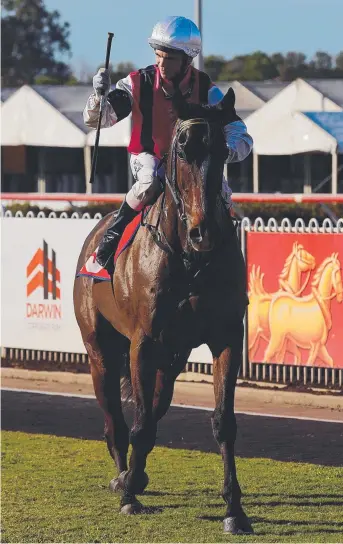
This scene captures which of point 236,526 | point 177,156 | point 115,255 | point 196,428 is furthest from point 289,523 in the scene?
point 196,428

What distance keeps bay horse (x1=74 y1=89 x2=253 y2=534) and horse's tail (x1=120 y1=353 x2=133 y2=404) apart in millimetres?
1189

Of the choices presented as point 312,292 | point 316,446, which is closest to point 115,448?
point 316,446

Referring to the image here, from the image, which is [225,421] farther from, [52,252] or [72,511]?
[52,252]

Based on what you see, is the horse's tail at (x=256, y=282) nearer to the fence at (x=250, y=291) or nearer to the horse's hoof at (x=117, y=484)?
the fence at (x=250, y=291)

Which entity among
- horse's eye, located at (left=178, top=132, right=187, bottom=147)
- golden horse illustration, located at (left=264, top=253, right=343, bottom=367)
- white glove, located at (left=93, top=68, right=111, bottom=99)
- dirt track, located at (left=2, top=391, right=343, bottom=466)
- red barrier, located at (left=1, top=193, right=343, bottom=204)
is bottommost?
dirt track, located at (left=2, top=391, right=343, bottom=466)

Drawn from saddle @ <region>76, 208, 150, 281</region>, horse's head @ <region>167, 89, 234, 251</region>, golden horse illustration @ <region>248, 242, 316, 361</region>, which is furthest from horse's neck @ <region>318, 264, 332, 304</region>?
horse's head @ <region>167, 89, 234, 251</region>

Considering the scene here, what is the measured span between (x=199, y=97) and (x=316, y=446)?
4.22m

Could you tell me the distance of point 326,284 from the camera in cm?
1541

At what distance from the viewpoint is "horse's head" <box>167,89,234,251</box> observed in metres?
8.11

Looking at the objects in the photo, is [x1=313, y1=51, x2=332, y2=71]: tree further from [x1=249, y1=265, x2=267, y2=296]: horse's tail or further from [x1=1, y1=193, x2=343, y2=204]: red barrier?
[x1=249, y1=265, x2=267, y2=296]: horse's tail

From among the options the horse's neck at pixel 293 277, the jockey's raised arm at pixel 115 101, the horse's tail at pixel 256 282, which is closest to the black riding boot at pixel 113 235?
the jockey's raised arm at pixel 115 101

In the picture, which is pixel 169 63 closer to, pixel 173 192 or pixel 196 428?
pixel 173 192

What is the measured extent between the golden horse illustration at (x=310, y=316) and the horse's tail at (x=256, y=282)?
235 millimetres

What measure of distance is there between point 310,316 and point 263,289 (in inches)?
30.3
